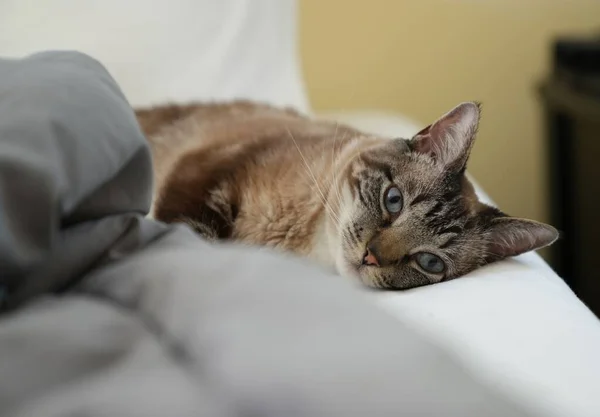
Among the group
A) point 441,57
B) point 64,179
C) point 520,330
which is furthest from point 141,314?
point 441,57

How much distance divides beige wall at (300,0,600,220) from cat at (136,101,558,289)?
0.78 m

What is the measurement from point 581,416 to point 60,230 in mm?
479

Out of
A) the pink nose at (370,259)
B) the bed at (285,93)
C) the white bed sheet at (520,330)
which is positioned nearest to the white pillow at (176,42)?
the bed at (285,93)

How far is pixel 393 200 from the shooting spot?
A: 3.37 feet

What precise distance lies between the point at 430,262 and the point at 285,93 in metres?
0.81

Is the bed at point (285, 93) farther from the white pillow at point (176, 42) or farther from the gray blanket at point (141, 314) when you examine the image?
the gray blanket at point (141, 314)

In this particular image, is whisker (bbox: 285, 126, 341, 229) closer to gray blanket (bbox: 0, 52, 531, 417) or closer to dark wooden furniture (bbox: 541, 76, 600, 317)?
gray blanket (bbox: 0, 52, 531, 417)

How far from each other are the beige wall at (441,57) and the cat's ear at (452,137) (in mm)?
992

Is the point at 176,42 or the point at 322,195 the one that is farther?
the point at 176,42

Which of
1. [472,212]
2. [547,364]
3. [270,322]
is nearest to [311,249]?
[472,212]

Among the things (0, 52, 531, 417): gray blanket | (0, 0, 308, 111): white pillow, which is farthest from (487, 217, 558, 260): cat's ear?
(0, 0, 308, 111): white pillow

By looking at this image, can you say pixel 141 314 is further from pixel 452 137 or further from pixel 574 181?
pixel 574 181

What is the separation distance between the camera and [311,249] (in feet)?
3.53

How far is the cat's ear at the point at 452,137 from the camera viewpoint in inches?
37.3
